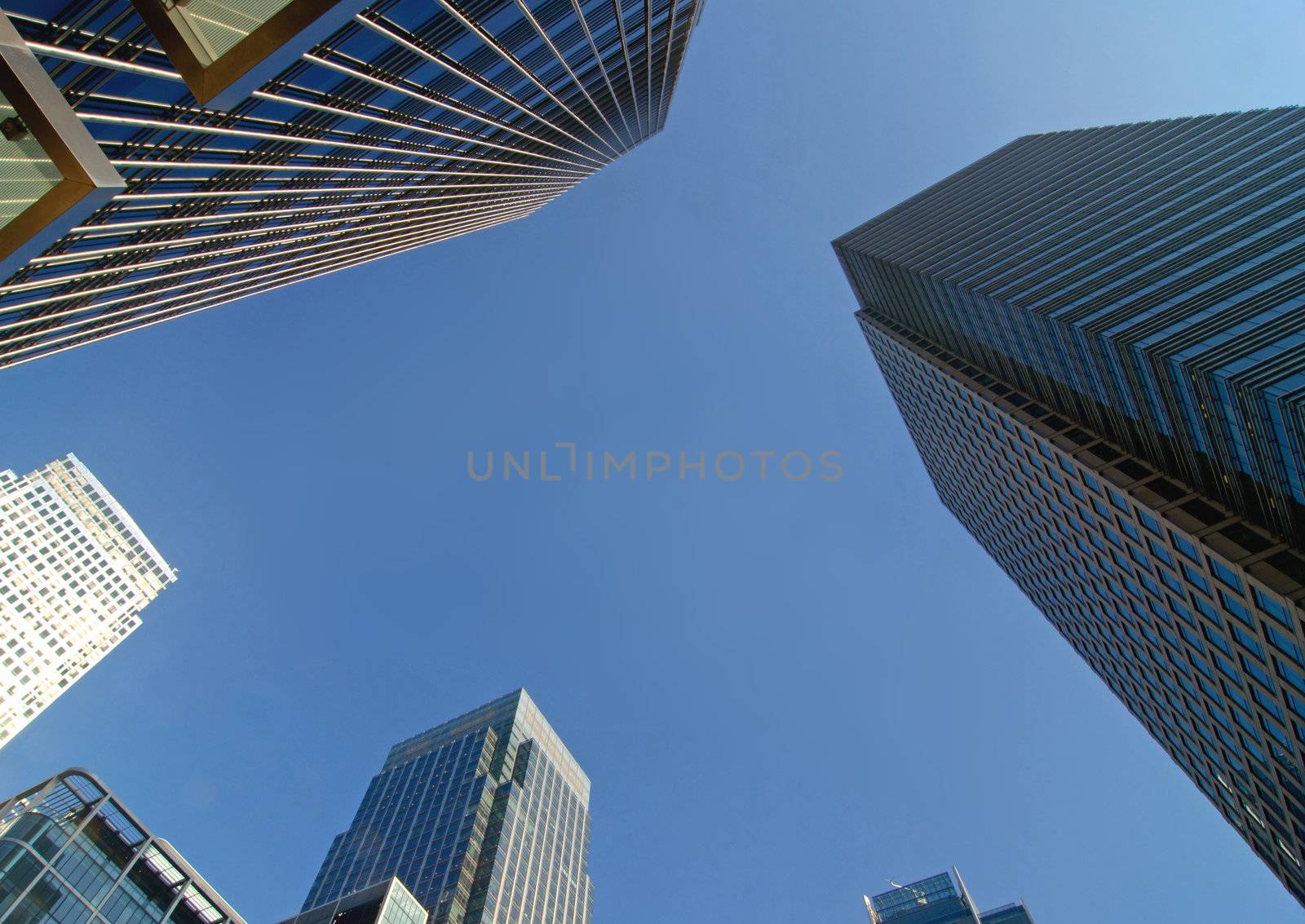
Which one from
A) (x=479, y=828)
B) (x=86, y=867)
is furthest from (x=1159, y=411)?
(x=479, y=828)

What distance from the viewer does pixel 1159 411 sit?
144 feet

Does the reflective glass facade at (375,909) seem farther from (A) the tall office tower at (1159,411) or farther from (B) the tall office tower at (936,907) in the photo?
(B) the tall office tower at (936,907)

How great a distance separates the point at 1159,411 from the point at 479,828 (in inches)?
3288

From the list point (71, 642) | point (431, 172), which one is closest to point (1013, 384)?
→ point (431, 172)

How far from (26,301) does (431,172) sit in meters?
25.0

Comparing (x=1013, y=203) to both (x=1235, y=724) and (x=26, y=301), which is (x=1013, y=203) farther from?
(x=26, y=301)

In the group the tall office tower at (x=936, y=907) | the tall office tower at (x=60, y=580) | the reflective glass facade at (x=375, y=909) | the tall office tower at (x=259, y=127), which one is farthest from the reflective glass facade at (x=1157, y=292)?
the tall office tower at (x=60, y=580)

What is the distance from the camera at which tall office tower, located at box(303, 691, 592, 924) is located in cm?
8038

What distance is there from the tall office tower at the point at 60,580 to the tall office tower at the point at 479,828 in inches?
1805

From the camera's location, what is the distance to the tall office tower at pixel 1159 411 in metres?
36.9

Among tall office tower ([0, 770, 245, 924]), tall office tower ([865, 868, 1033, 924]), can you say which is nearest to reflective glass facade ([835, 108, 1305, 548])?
tall office tower ([0, 770, 245, 924])

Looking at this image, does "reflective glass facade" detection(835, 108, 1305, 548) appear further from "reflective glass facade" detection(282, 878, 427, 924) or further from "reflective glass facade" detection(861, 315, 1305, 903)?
"reflective glass facade" detection(282, 878, 427, 924)

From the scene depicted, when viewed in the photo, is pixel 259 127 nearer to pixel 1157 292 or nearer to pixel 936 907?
pixel 1157 292

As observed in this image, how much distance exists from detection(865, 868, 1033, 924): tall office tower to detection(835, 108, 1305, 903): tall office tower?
64.4m
